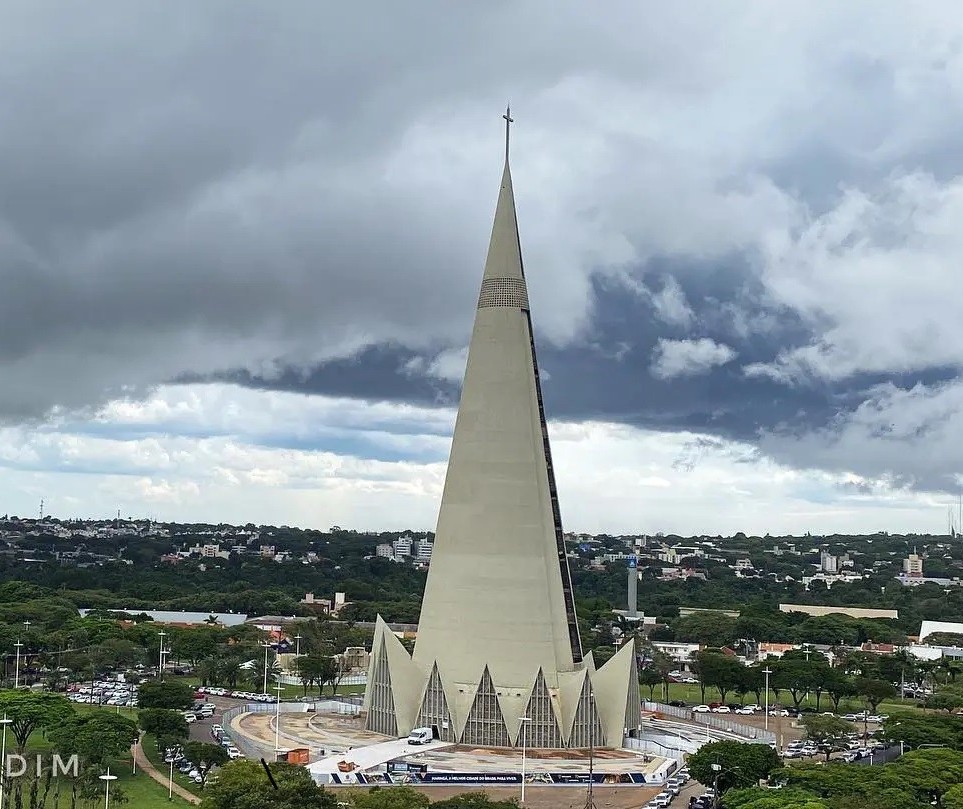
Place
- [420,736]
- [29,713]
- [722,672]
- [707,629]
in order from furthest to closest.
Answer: [707,629], [722,672], [29,713], [420,736]

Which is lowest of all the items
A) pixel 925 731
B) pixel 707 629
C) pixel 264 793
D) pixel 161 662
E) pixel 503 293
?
pixel 161 662

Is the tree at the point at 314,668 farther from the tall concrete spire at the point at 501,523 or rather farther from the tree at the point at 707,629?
the tree at the point at 707,629

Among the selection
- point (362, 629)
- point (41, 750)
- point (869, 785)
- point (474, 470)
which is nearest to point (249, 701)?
point (41, 750)

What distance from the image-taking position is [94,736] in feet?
139

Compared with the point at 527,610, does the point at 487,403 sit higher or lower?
higher

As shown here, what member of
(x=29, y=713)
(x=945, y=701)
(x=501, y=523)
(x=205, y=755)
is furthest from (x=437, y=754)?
(x=945, y=701)

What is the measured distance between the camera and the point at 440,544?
48.8m

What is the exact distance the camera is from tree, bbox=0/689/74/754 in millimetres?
45562

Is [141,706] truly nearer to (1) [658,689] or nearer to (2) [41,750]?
(2) [41,750]

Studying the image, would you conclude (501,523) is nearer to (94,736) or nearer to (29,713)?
(94,736)

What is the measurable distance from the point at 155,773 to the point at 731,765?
1981 centimetres

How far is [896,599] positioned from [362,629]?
247 feet

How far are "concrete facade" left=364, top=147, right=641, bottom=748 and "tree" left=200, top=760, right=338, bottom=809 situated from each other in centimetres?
1318
